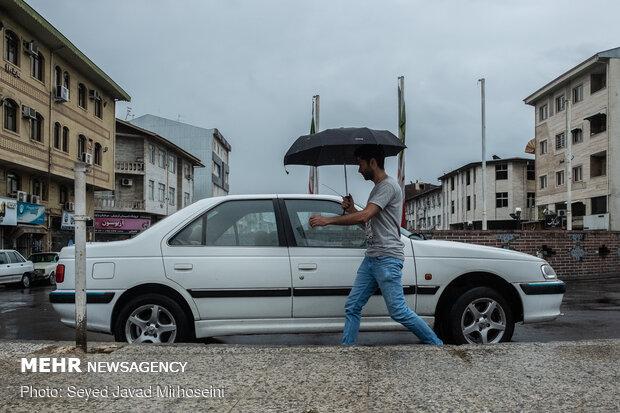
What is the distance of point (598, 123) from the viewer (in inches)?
1555

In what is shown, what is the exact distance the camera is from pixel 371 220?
201 inches

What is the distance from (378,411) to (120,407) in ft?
4.81

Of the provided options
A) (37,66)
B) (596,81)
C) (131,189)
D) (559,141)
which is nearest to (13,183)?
(37,66)

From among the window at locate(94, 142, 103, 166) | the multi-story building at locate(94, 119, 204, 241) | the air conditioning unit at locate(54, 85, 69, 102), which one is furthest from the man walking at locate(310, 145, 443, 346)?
the multi-story building at locate(94, 119, 204, 241)

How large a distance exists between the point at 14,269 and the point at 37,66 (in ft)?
36.8

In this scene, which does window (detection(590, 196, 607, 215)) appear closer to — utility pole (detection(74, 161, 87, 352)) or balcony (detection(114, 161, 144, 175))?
balcony (detection(114, 161, 144, 175))

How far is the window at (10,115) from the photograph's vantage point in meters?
24.7

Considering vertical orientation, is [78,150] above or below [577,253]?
above

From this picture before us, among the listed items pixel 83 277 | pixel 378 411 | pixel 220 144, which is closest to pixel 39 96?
pixel 83 277

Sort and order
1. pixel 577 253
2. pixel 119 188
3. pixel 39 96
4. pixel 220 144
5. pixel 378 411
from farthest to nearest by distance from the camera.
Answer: pixel 220 144 < pixel 119 188 < pixel 39 96 < pixel 577 253 < pixel 378 411

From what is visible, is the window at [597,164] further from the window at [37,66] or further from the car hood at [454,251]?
the car hood at [454,251]

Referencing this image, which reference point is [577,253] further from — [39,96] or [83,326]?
[39,96]

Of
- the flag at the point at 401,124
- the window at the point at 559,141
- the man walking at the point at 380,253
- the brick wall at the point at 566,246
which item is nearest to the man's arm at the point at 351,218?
the man walking at the point at 380,253

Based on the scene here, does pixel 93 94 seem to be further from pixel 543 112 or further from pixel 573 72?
pixel 543 112
